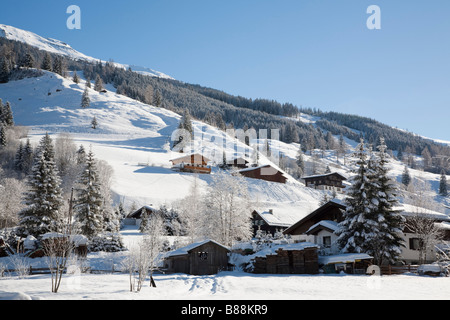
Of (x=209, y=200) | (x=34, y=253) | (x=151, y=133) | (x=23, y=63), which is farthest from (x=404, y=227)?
(x=23, y=63)

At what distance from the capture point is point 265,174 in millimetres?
94250

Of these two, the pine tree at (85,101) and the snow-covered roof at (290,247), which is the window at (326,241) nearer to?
the snow-covered roof at (290,247)

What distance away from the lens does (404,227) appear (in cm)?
3381

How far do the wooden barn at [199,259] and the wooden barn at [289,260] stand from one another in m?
3.58

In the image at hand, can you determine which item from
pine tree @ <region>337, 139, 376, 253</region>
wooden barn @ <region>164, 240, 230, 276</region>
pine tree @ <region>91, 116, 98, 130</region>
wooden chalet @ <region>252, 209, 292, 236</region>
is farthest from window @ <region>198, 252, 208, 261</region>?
pine tree @ <region>91, 116, 98, 130</region>

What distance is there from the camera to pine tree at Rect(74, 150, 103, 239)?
142ft

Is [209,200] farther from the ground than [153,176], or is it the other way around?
[153,176]

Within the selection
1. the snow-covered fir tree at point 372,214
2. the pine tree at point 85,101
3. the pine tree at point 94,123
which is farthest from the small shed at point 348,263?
the pine tree at point 85,101

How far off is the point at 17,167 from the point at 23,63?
360 feet

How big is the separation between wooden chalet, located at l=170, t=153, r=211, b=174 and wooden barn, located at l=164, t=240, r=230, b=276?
54.3m

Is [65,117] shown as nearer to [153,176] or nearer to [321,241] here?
[153,176]

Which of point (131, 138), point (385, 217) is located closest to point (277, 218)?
point (385, 217)

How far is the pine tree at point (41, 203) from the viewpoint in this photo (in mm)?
41000

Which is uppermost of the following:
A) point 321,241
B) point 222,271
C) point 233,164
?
point 233,164
